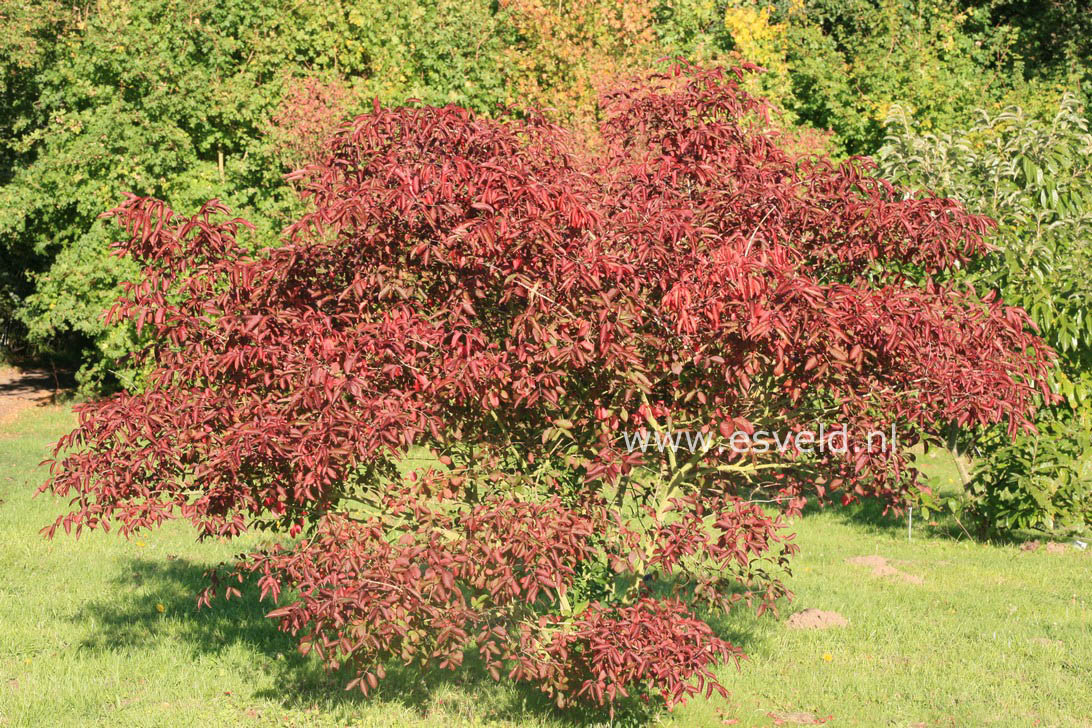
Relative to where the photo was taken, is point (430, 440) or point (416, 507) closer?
point (416, 507)

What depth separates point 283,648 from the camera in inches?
253

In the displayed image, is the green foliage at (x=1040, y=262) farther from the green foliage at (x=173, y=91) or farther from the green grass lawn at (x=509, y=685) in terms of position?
the green foliage at (x=173, y=91)

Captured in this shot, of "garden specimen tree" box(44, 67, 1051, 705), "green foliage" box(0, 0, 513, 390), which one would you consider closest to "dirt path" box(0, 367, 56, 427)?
"green foliage" box(0, 0, 513, 390)

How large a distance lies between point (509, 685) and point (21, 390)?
19573 mm

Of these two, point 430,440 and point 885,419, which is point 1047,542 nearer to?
point 885,419

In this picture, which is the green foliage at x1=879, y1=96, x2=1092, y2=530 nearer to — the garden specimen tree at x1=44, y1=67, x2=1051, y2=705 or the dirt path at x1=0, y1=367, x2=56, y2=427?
the garden specimen tree at x1=44, y1=67, x2=1051, y2=705

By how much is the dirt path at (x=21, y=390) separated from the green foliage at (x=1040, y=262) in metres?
15.8

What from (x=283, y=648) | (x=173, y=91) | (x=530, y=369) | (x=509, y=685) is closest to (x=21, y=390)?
(x=173, y=91)

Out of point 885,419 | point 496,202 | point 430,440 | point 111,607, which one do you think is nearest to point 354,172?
point 496,202

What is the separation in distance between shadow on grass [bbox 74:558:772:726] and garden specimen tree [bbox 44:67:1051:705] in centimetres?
59

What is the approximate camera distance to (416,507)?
14.4ft

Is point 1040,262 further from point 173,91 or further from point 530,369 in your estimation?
point 173,91

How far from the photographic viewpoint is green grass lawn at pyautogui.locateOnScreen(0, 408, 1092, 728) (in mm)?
5426

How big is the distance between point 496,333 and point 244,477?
124 centimetres
